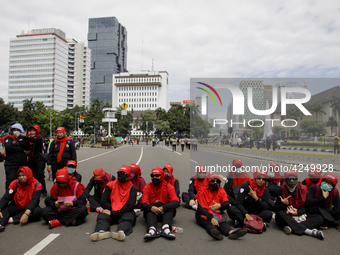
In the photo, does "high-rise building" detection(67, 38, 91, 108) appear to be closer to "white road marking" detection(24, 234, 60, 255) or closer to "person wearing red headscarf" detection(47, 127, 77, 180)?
"person wearing red headscarf" detection(47, 127, 77, 180)

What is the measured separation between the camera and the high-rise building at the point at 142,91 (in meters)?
152

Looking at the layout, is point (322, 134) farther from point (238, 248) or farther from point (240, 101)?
point (238, 248)

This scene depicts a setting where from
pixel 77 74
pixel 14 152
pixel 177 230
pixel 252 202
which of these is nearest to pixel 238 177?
pixel 252 202

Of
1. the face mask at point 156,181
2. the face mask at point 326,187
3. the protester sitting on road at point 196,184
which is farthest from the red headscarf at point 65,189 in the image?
the face mask at point 326,187

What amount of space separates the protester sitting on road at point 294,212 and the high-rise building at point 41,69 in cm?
13367

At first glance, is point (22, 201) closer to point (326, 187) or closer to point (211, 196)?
point (211, 196)

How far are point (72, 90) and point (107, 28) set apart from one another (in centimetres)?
6875

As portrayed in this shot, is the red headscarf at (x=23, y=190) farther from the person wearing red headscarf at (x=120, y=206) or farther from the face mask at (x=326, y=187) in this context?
the face mask at (x=326, y=187)

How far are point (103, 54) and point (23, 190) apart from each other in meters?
195

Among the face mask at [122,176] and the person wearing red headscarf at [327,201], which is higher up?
the face mask at [122,176]

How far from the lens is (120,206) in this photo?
192 inches

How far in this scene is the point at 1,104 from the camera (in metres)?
68.3

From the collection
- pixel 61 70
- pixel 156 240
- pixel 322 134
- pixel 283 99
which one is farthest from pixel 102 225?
pixel 61 70

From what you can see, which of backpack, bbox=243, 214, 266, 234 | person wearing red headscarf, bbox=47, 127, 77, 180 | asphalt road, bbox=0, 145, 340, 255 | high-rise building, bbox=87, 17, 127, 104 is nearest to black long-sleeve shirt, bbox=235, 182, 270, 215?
backpack, bbox=243, 214, 266, 234
